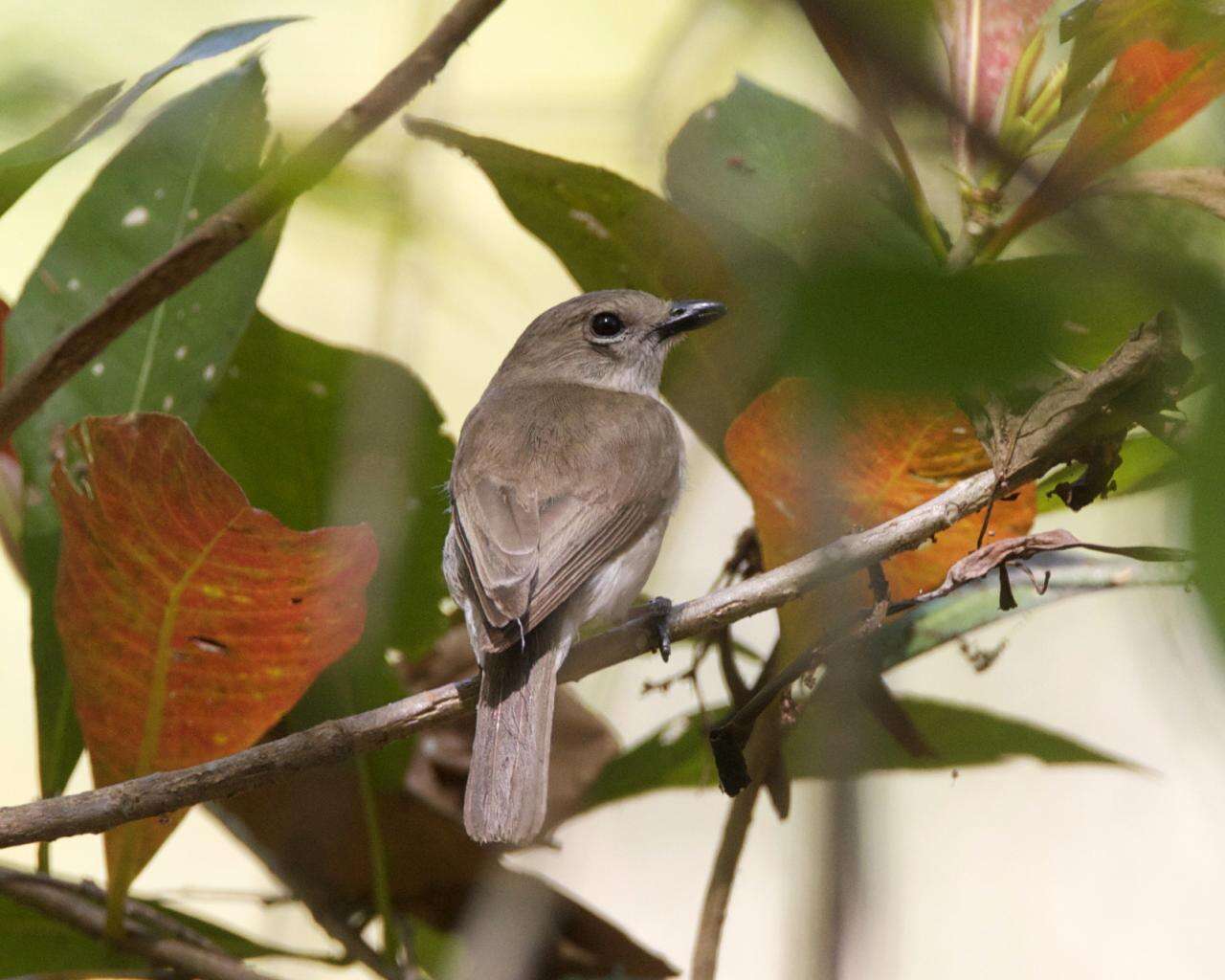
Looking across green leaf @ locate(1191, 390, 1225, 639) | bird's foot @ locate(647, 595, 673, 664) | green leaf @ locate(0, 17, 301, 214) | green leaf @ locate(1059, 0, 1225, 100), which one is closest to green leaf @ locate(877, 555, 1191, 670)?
bird's foot @ locate(647, 595, 673, 664)

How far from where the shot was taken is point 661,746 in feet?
7.40

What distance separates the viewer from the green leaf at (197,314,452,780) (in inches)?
81.7

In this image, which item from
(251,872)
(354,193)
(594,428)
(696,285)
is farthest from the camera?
(251,872)

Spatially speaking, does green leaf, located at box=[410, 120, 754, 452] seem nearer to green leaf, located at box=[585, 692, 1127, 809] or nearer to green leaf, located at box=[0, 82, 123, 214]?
green leaf, located at box=[585, 692, 1127, 809]

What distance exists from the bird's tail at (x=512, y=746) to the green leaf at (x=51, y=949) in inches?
12.0

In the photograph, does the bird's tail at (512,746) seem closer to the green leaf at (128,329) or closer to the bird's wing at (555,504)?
the bird's wing at (555,504)

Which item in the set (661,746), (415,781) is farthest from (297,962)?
(661,746)

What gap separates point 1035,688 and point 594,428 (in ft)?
3.43

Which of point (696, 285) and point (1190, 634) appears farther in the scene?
point (696, 285)

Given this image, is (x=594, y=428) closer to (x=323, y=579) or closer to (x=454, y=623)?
(x=454, y=623)

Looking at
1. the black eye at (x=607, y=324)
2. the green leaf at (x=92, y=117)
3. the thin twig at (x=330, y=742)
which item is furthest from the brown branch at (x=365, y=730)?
the black eye at (x=607, y=324)

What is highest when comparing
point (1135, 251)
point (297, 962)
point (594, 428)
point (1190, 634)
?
point (594, 428)

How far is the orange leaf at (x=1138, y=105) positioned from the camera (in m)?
0.88

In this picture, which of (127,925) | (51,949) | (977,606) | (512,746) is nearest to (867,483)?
(977,606)
